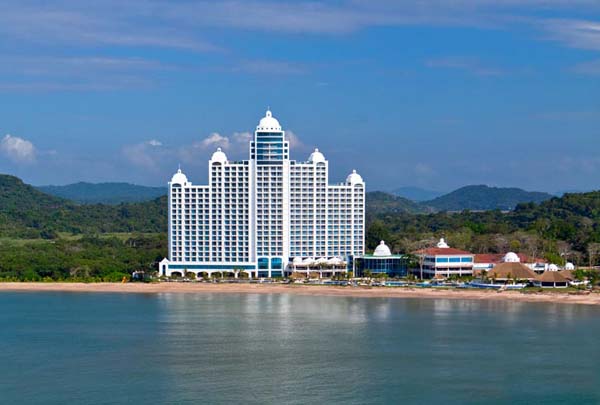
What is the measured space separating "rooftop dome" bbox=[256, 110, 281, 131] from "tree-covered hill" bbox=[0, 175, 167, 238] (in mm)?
39850

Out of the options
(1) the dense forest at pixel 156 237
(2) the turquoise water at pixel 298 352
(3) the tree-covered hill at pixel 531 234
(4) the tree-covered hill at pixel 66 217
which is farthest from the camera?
(4) the tree-covered hill at pixel 66 217

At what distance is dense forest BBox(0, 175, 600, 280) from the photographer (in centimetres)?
7338

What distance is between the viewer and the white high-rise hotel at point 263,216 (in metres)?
70.5

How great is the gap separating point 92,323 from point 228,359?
12575 mm

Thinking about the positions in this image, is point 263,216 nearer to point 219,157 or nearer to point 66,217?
point 219,157

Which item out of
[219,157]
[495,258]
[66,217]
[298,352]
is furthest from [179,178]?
[66,217]

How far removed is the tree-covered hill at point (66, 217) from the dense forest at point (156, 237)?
0.47ft

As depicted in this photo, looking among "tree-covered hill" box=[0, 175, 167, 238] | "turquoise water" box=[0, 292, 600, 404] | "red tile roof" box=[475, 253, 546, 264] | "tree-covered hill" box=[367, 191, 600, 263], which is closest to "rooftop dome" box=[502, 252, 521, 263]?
"red tile roof" box=[475, 253, 546, 264]

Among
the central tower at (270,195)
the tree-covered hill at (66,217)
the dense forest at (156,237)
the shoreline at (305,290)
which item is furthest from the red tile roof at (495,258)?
the tree-covered hill at (66,217)

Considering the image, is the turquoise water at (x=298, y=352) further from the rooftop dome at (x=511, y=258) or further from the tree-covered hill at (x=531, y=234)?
Answer: the tree-covered hill at (x=531, y=234)

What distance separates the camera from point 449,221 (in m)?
105

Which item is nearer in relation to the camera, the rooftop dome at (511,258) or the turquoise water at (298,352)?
the turquoise water at (298,352)

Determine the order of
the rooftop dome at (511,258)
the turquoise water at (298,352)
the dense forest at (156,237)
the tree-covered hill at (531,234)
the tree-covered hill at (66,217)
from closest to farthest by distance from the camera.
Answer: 1. the turquoise water at (298,352)
2. the rooftop dome at (511,258)
3. the dense forest at (156,237)
4. the tree-covered hill at (531,234)
5. the tree-covered hill at (66,217)

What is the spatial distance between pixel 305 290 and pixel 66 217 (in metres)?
61.1
